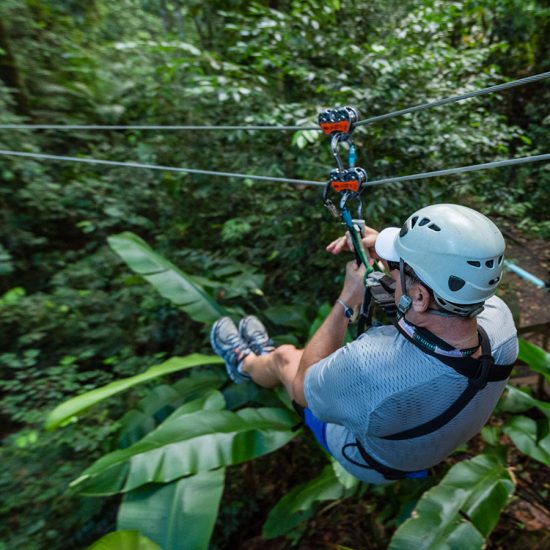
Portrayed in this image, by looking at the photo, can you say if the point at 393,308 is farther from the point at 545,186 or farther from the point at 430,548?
the point at 545,186

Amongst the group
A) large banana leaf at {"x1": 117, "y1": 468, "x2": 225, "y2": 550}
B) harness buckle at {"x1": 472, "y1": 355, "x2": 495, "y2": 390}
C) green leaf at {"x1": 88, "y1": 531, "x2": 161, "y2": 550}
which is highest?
harness buckle at {"x1": 472, "y1": 355, "x2": 495, "y2": 390}

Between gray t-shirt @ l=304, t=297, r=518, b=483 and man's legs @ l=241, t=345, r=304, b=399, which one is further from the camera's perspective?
man's legs @ l=241, t=345, r=304, b=399

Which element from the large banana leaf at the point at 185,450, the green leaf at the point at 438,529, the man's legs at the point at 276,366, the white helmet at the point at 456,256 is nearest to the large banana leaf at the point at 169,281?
the man's legs at the point at 276,366

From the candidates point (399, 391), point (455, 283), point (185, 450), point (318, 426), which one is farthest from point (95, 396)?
point (455, 283)

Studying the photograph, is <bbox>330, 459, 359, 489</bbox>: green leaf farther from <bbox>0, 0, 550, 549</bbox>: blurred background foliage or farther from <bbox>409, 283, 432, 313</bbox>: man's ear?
<bbox>409, 283, 432, 313</bbox>: man's ear

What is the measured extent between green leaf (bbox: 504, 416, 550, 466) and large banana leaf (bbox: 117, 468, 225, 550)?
61.6 inches

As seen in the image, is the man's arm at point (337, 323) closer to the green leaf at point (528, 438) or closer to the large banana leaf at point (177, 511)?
the large banana leaf at point (177, 511)

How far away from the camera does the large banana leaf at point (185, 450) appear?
175 centimetres

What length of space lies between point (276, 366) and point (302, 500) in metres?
0.73

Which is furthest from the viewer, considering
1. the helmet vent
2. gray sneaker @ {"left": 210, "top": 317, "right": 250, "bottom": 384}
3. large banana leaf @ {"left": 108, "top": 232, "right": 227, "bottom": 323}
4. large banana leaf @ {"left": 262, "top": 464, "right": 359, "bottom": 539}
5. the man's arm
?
large banana leaf @ {"left": 108, "top": 232, "right": 227, "bottom": 323}

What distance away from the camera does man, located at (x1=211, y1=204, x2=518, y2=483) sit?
1.04m

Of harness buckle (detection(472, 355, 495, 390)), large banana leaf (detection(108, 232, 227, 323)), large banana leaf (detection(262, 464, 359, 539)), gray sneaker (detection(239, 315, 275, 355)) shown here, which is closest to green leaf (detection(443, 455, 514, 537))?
large banana leaf (detection(262, 464, 359, 539))

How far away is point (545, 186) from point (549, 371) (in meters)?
1.81

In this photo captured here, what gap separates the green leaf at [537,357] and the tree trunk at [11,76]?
5.25m
